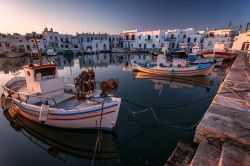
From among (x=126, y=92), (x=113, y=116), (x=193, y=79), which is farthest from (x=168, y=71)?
(x=113, y=116)

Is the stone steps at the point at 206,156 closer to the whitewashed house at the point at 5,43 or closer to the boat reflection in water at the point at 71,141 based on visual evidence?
the boat reflection in water at the point at 71,141

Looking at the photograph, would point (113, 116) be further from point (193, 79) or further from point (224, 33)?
point (224, 33)

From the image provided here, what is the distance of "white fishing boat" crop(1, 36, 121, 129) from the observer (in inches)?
272

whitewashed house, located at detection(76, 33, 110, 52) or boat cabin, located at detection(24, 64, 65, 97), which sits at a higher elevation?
whitewashed house, located at detection(76, 33, 110, 52)

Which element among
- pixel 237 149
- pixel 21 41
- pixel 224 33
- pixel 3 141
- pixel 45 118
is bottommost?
pixel 3 141

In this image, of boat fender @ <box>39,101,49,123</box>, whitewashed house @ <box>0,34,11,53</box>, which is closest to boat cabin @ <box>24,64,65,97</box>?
boat fender @ <box>39,101,49,123</box>

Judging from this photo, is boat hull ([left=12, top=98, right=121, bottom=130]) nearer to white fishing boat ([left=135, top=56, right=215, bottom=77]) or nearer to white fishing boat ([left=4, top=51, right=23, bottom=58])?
white fishing boat ([left=135, top=56, right=215, bottom=77])

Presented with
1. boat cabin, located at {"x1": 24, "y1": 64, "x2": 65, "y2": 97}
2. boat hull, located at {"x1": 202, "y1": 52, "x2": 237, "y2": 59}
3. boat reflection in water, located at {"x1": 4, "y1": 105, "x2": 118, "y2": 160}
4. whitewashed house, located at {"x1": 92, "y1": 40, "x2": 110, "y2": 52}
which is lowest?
boat reflection in water, located at {"x1": 4, "y1": 105, "x2": 118, "y2": 160}

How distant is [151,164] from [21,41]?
222 ft

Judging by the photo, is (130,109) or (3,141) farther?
(130,109)

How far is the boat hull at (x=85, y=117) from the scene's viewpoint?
22.4ft

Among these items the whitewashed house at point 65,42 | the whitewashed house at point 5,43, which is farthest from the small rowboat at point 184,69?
the whitewashed house at point 5,43

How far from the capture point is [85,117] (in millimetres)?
6918

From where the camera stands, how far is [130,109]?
1018cm
